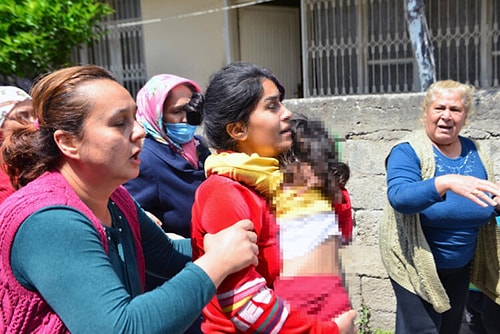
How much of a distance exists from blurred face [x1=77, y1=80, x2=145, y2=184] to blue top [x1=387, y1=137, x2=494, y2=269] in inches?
63.9

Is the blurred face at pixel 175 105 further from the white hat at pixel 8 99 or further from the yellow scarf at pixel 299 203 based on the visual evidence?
the yellow scarf at pixel 299 203

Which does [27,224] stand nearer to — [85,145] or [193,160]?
[85,145]

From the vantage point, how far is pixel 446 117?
2662mm

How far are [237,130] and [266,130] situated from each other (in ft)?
0.27

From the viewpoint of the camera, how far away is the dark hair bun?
230 centimetres

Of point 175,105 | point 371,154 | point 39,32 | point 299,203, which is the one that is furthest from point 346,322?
point 39,32

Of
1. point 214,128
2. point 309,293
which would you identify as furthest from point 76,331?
point 214,128

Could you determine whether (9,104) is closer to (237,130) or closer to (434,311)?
(237,130)

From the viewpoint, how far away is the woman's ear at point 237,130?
1.45 meters

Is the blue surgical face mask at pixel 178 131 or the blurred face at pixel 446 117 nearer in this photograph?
the blue surgical face mask at pixel 178 131

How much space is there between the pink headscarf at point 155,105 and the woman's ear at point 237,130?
1.11 meters

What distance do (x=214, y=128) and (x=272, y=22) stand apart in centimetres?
490

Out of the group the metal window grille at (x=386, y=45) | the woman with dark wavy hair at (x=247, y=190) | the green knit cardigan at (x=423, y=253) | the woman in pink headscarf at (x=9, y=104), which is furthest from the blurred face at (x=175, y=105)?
the metal window grille at (x=386, y=45)

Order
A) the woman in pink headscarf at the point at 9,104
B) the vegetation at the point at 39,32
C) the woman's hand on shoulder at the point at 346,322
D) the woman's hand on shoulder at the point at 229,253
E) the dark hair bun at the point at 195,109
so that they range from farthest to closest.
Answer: the vegetation at the point at 39,32 → the dark hair bun at the point at 195,109 → the woman in pink headscarf at the point at 9,104 → the woman's hand on shoulder at the point at 346,322 → the woman's hand on shoulder at the point at 229,253
